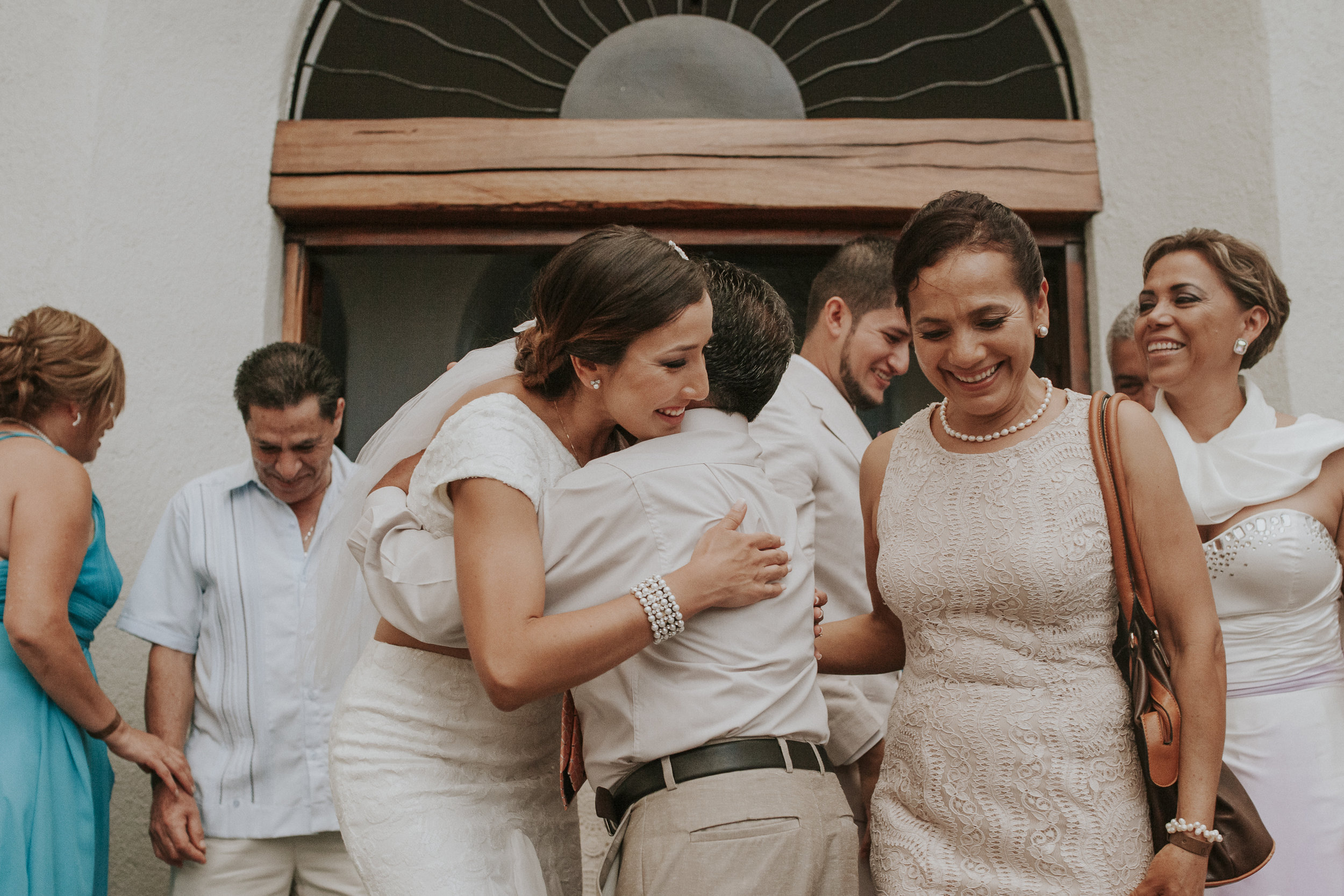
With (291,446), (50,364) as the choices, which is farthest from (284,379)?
(50,364)

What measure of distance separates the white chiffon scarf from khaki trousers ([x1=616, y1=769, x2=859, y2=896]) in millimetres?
1193

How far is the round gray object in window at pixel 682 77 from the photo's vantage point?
3.80 meters

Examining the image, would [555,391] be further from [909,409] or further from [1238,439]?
[909,409]

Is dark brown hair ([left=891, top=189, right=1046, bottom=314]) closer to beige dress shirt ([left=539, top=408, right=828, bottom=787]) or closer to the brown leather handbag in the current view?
the brown leather handbag

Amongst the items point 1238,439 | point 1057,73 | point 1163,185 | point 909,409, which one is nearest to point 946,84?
point 1057,73

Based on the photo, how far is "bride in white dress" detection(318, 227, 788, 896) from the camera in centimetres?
149

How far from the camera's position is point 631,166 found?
361cm

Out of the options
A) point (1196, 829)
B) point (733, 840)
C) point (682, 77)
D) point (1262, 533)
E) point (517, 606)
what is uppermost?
point (682, 77)

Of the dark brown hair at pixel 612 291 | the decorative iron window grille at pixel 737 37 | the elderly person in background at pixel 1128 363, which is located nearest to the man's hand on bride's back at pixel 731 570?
the dark brown hair at pixel 612 291

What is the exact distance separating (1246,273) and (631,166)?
206 centimetres

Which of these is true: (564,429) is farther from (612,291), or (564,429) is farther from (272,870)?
(272,870)

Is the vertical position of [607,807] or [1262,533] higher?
[1262,533]

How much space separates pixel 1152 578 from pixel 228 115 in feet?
11.2

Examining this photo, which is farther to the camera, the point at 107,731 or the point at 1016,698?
the point at 107,731
